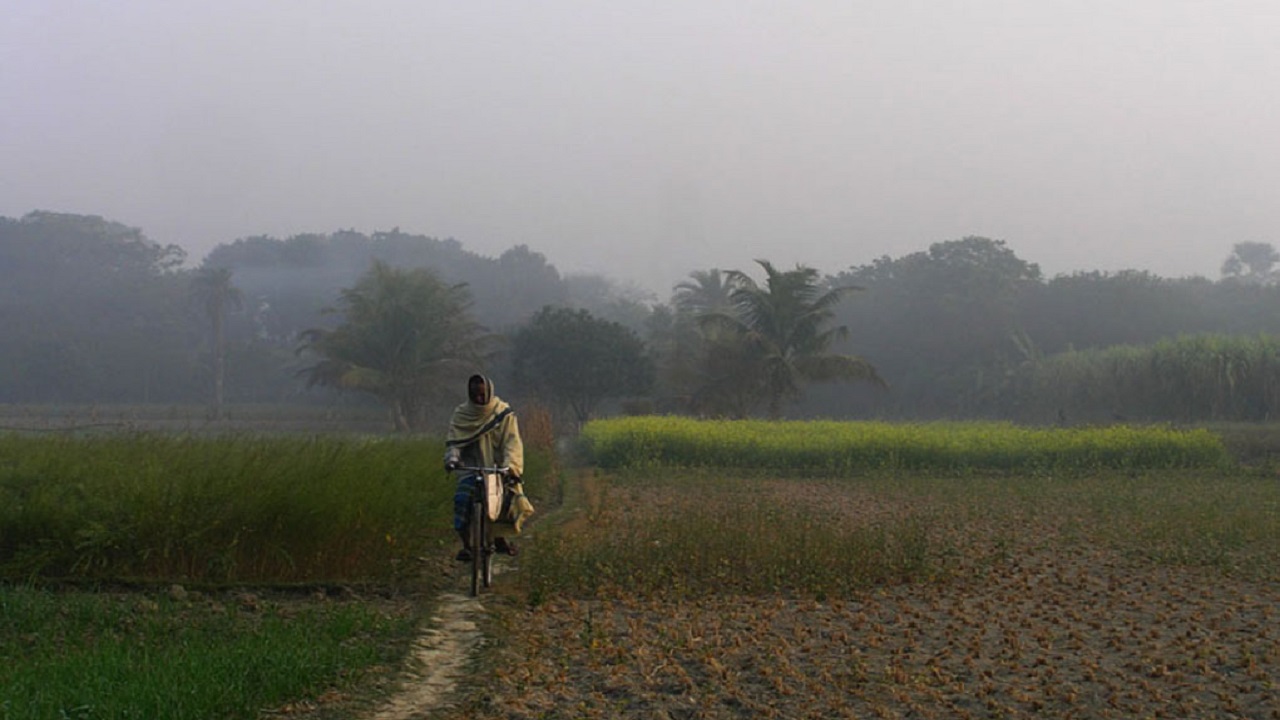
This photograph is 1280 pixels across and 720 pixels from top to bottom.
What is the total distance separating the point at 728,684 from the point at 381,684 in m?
1.85

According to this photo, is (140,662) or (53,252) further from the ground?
(53,252)

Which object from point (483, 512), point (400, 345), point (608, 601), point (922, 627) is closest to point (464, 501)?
point (483, 512)

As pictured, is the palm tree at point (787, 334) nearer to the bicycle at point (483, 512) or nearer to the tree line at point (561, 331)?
the tree line at point (561, 331)

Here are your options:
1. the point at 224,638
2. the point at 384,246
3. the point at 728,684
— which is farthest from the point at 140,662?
the point at 384,246

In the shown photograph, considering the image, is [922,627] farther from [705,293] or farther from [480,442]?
[705,293]

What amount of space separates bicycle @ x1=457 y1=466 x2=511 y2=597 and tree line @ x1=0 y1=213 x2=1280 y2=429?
3032 centimetres

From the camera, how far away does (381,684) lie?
19.8 feet

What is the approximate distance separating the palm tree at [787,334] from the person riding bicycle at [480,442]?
3015 cm

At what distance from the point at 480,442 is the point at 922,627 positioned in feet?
12.1

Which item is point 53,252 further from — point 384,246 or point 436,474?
point 436,474

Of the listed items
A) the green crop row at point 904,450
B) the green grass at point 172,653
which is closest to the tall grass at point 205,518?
the green grass at point 172,653

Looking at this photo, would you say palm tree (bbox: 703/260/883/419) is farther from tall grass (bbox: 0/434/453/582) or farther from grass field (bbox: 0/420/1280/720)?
tall grass (bbox: 0/434/453/582)

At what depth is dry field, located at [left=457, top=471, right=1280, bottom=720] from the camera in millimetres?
5871

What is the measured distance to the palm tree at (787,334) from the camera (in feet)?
129
